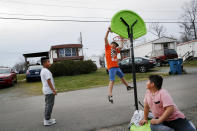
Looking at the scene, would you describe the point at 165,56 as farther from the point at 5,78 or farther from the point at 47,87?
the point at 47,87

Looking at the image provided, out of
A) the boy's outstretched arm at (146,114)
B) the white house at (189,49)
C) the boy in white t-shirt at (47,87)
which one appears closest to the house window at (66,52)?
the white house at (189,49)

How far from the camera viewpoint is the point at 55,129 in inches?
141

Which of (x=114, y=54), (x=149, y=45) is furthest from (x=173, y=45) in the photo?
(x=114, y=54)

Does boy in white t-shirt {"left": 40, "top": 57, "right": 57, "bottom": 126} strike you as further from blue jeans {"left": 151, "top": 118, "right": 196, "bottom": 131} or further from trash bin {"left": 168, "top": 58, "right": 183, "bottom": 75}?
trash bin {"left": 168, "top": 58, "right": 183, "bottom": 75}

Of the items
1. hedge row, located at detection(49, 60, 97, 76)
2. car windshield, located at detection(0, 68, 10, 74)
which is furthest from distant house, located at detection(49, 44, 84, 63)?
car windshield, located at detection(0, 68, 10, 74)

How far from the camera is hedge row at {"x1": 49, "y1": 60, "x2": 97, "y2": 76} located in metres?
19.2

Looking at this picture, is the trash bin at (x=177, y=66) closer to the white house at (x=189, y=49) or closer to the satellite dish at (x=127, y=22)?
the satellite dish at (x=127, y=22)

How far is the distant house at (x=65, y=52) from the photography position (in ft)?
107

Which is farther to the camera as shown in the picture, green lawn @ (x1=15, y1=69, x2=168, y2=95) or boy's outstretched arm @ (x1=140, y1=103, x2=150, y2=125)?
green lawn @ (x1=15, y1=69, x2=168, y2=95)

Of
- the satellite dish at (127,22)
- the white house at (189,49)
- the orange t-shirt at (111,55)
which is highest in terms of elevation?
the white house at (189,49)

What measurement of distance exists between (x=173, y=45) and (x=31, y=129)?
98.8 feet

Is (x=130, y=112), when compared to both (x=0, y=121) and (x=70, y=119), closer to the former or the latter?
(x=70, y=119)

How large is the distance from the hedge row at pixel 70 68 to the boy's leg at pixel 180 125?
17.7m

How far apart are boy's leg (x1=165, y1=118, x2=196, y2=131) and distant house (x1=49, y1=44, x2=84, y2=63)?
103ft
